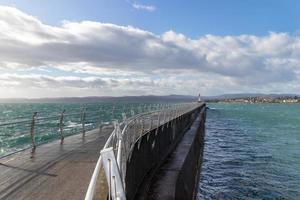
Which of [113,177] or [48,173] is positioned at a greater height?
[113,177]

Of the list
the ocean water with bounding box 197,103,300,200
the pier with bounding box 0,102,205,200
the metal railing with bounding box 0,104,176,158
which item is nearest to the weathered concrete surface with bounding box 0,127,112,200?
the pier with bounding box 0,102,205,200

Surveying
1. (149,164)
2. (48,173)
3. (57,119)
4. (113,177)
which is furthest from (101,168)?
(57,119)

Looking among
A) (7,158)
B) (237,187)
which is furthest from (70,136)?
(237,187)

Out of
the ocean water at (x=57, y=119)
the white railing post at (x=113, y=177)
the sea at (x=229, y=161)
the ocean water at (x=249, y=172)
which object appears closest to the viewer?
the white railing post at (x=113, y=177)

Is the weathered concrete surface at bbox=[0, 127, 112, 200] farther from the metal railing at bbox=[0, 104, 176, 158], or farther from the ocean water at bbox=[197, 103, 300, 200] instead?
the ocean water at bbox=[197, 103, 300, 200]

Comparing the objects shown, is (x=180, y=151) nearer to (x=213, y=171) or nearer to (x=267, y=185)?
Result: (x=267, y=185)

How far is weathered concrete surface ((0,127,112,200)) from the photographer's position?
7.08m

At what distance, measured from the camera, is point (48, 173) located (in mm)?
8828

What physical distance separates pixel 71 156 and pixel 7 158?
1.88m

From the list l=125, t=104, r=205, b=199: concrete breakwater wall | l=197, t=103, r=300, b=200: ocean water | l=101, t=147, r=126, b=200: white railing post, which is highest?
l=101, t=147, r=126, b=200: white railing post

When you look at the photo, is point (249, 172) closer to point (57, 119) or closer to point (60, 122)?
point (57, 119)

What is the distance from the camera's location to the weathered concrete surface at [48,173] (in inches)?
279

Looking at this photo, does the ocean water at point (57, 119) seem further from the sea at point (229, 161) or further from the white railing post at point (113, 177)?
the white railing post at point (113, 177)

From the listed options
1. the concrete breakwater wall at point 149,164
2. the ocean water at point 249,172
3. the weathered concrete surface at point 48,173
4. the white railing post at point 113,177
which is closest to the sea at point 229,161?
the ocean water at point 249,172
